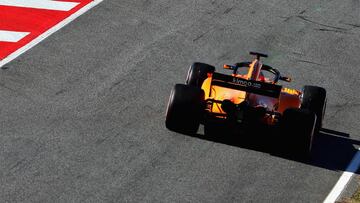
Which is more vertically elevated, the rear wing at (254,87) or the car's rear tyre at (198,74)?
the rear wing at (254,87)

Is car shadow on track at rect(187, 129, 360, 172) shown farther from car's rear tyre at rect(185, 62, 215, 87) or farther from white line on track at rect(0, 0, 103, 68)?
white line on track at rect(0, 0, 103, 68)

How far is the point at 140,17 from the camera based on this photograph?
24672mm

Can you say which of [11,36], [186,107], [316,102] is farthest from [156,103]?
[11,36]

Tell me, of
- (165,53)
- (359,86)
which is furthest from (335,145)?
(165,53)

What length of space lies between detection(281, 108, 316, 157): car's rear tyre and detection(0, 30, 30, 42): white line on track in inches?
285

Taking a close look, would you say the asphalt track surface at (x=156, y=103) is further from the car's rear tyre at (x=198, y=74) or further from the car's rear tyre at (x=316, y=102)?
the car's rear tyre at (x=198, y=74)

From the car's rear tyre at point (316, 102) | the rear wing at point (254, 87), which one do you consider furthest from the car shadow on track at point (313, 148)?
the rear wing at point (254, 87)

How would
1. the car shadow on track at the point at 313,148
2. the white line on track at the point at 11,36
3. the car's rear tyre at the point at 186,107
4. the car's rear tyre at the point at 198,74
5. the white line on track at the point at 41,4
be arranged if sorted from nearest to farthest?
the car's rear tyre at the point at 186,107, the car shadow on track at the point at 313,148, the car's rear tyre at the point at 198,74, the white line on track at the point at 11,36, the white line on track at the point at 41,4

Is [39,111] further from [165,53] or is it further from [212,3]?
[212,3]

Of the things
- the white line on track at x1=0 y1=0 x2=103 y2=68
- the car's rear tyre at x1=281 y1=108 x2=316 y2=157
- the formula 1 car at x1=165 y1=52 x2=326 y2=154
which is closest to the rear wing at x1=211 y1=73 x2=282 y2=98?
the formula 1 car at x1=165 y1=52 x2=326 y2=154

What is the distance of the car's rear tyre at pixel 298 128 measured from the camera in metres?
18.0

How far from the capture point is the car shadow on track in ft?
60.7

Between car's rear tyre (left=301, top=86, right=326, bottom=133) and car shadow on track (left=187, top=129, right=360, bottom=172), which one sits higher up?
car's rear tyre (left=301, top=86, right=326, bottom=133)

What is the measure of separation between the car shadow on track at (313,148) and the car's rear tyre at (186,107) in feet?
1.80
